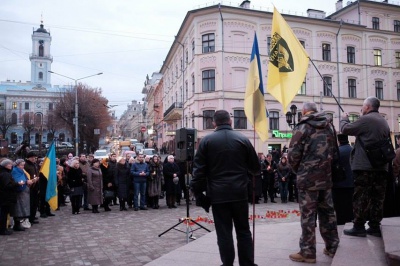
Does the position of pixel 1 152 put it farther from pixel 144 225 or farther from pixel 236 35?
pixel 236 35

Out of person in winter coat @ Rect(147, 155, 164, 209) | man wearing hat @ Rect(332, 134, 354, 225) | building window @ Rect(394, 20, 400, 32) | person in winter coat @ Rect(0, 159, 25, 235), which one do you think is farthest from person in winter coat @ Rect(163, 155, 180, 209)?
A: building window @ Rect(394, 20, 400, 32)

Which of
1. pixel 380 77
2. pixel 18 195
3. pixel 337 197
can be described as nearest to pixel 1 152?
pixel 18 195

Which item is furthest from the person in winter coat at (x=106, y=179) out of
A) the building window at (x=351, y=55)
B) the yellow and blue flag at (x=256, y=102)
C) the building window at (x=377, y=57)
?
the building window at (x=377, y=57)

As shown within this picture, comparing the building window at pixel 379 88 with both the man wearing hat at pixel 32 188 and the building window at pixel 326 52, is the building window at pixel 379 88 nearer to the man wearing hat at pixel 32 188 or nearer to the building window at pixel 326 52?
the building window at pixel 326 52

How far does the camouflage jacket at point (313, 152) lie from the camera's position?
186 inches

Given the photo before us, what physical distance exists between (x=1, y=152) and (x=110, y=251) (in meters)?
19.1

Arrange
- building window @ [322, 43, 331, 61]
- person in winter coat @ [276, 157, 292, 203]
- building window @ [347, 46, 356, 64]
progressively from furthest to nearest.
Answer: building window @ [347, 46, 356, 64] → building window @ [322, 43, 331, 61] → person in winter coat @ [276, 157, 292, 203]

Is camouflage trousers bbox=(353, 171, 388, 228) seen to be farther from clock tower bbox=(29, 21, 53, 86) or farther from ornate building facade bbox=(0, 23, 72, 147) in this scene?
clock tower bbox=(29, 21, 53, 86)

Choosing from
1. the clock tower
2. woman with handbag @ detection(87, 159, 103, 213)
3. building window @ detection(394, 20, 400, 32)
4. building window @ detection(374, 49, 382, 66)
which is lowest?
woman with handbag @ detection(87, 159, 103, 213)

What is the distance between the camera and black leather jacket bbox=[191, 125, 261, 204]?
4449 millimetres

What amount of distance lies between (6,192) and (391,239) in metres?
8.59

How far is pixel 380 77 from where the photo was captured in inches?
1623

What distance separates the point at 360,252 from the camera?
4.70 m

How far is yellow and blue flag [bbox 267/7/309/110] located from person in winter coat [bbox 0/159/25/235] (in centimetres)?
701
